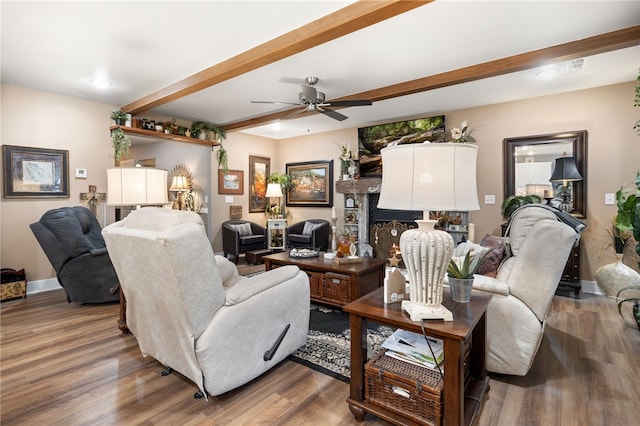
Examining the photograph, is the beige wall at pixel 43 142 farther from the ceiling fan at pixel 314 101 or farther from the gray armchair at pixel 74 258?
the ceiling fan at pixel 314 101

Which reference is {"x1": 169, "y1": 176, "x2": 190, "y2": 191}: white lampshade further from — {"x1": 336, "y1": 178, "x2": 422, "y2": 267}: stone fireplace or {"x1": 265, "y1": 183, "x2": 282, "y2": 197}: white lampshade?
{"x1": 336, "y1": 178, "x2": 422, "y2": 267}: stone fireplace

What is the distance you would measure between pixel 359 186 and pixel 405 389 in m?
4.39

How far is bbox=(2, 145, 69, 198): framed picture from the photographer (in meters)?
3.72

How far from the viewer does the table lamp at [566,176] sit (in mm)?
3734

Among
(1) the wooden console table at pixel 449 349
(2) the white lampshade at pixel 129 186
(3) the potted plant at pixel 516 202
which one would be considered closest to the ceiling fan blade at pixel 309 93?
(2) the white lampshade at pixel 129 186

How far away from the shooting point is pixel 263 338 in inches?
74.1

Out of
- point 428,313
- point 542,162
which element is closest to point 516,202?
point 542,162

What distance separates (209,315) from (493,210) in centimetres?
441

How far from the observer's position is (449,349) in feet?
4.30

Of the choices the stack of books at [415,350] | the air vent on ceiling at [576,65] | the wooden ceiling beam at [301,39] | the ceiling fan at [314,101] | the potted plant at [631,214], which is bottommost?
the stack of books at [415,350]

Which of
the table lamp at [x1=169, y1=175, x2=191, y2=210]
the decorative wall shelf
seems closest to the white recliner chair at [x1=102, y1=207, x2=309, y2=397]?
the decorative wall shelf

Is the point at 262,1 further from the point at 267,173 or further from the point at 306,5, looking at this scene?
the point at 267,173

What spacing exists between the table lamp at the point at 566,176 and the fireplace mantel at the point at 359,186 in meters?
2.47

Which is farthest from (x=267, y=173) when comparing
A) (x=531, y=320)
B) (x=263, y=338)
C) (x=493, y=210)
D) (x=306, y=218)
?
(x=531, y=320)
